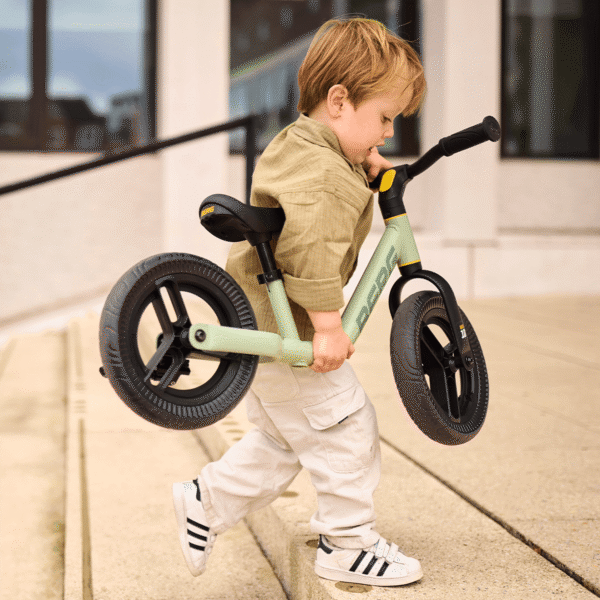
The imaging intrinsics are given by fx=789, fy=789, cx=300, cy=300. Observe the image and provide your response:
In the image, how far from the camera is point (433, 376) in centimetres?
175

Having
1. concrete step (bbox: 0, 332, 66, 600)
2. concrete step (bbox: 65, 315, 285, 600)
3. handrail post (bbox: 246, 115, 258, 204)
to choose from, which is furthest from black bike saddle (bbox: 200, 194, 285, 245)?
handrail post (bbox: 246, 115, 258, 204)

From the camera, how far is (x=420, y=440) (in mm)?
2820

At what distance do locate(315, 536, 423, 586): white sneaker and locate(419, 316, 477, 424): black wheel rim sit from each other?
0.33m

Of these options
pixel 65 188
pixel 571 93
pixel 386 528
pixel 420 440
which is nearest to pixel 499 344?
pixel 420 440

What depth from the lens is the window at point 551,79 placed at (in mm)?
8594

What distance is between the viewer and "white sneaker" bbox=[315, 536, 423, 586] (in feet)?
5.57

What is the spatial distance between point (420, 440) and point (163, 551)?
40.9 inches

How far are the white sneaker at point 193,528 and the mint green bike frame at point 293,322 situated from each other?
447mm

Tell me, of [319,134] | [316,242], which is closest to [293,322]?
[316,242]

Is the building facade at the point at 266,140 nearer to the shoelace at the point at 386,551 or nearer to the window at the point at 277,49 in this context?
the window at the point at 277,49

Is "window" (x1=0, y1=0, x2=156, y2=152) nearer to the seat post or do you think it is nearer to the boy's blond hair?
the boy's blond hair

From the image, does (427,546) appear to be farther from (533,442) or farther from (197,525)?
(533,442)

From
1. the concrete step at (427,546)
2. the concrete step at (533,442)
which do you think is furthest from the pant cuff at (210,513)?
the concrete step at (533,442)

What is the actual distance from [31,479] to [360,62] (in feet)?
6.54
